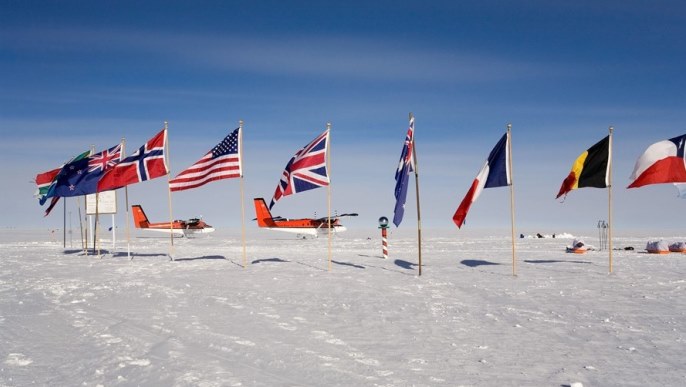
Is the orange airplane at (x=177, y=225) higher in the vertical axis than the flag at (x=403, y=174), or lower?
lower

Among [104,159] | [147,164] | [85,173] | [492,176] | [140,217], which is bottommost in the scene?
[140,217]

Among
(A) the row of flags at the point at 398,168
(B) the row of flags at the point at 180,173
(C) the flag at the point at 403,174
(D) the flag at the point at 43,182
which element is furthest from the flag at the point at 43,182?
(C) the flag at the point at 403,174

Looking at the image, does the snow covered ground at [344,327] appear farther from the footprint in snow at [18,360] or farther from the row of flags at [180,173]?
the row of flags at [180,173]

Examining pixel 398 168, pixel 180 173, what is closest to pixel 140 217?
pixel 180 173

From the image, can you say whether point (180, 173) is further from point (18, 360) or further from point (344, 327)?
point (18, 360)

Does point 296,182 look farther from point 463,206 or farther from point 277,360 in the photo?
point 277,360

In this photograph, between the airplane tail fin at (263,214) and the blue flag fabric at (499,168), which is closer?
the blue flag fabric at (499,168)

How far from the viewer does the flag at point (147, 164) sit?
23281 mm

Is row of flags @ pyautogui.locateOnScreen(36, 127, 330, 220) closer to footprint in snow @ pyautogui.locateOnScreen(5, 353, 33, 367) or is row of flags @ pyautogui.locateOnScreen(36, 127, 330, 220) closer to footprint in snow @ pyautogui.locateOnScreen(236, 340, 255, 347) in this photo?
footprint in snow @ pyautogui.locateOnScreen(236, 340, 255, 347)

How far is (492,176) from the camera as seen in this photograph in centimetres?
1880

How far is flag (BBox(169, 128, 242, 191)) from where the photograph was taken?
69.7ft

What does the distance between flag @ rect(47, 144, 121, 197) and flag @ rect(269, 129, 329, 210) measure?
35.0ft

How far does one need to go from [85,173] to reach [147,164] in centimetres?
538

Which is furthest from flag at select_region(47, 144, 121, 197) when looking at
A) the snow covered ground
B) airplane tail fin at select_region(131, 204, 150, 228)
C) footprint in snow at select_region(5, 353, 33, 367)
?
airplane tail fin at select_region(131, 204, 150, 228)
